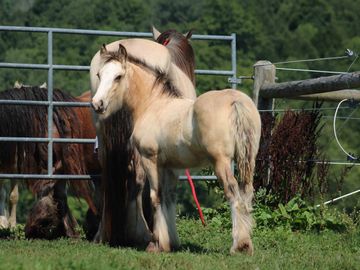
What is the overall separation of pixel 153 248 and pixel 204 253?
1.43ft

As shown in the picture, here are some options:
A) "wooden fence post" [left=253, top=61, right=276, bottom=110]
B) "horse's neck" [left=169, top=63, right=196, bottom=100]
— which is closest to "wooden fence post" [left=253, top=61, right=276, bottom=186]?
"wooden fence post" [left=253, top=61, right=276, bottom=110]

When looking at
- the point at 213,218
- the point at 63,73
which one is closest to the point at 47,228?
the point at 213,218

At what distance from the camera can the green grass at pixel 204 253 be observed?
739 centimetres

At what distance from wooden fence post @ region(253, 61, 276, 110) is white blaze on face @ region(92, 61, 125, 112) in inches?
127

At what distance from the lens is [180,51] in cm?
998

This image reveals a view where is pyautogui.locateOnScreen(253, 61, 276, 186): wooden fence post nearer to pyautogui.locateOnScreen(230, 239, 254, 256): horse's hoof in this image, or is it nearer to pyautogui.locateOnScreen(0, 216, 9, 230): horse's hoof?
pyautogui.locateOnScreen(0, 216, 9, 230): horse's hoof

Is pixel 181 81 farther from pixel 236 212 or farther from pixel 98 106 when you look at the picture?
pixel 236 212

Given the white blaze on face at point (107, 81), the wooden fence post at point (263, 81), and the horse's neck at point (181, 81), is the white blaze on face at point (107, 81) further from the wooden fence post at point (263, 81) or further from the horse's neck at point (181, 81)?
the wooden fence post at point (263, 81)

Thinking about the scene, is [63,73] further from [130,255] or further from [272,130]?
[130,255]

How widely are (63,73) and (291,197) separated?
4133cm

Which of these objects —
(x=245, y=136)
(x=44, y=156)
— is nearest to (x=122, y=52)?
(x=245, y=136)

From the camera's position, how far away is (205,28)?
204 feet

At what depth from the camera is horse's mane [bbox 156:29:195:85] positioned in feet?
32.4

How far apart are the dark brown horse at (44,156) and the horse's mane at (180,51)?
143 centimetres
